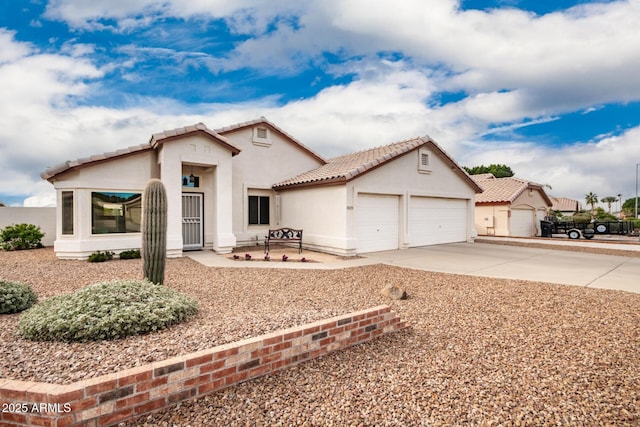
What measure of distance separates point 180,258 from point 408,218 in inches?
384

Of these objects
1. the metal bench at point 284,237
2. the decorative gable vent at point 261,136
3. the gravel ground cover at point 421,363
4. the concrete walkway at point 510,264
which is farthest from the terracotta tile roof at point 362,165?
the gravel ground cover at point 421,363

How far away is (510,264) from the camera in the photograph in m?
11.2

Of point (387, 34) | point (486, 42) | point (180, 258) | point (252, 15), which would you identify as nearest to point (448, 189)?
point (486, 42)

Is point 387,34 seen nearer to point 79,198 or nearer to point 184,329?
point 184,329

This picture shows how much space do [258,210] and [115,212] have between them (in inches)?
236

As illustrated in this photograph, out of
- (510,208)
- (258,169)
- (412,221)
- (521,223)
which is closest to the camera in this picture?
(412,221)

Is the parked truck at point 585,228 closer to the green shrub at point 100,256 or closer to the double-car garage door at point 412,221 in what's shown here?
the double-car garage door at point 412,221

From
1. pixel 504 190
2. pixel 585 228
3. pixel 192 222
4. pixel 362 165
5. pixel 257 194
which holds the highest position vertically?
pixel 362 165

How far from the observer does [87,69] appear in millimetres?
11906

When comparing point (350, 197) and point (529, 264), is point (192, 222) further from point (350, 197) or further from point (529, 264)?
point (529, 264)

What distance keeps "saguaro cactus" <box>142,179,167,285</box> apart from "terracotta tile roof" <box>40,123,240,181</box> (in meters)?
5.79

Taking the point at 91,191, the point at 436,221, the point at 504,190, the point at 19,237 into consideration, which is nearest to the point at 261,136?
the point at 91,191

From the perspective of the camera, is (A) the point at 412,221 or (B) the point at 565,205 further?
(B) the point at 565,205

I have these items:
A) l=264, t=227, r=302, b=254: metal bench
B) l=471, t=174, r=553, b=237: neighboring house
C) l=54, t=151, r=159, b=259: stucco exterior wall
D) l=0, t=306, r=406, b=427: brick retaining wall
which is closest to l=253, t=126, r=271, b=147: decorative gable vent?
A: l=264, t=227, r=302, b=254: metal bench
